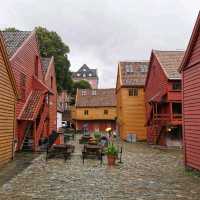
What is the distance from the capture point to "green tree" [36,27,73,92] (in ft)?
157

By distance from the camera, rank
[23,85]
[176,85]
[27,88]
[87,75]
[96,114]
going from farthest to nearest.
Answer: [87,75]
[96,114]
[176,85]
[27,88]
[23,85]

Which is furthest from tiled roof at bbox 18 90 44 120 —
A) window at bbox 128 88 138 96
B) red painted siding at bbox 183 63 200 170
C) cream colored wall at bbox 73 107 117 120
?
cream colored wall at bbox 73 107 117 120

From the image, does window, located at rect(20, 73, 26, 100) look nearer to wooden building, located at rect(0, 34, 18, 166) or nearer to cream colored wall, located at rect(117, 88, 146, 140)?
wooden building, located at rect(0, 34, 18, 166)

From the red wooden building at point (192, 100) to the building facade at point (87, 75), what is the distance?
103181 millimetres

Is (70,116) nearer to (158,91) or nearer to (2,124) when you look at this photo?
(158,91)

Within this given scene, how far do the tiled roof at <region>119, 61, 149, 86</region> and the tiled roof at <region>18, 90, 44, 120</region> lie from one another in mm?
15526

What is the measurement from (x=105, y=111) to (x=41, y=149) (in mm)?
39330

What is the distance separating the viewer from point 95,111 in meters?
61.8

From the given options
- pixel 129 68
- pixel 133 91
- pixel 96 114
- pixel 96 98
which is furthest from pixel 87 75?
pixel 133 91

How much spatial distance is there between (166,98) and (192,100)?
45.7ft

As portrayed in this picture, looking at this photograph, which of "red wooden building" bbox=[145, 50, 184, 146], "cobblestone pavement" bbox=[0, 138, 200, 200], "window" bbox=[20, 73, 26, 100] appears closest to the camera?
"cobblestone pavement" bbox=[0, 138, 200, 200]

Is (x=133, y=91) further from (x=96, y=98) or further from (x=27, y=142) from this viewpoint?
(x=96, y=98)

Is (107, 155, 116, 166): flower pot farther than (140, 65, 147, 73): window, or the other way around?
(140, 65, 147, 73): window

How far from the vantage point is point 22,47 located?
21578 millimetres
